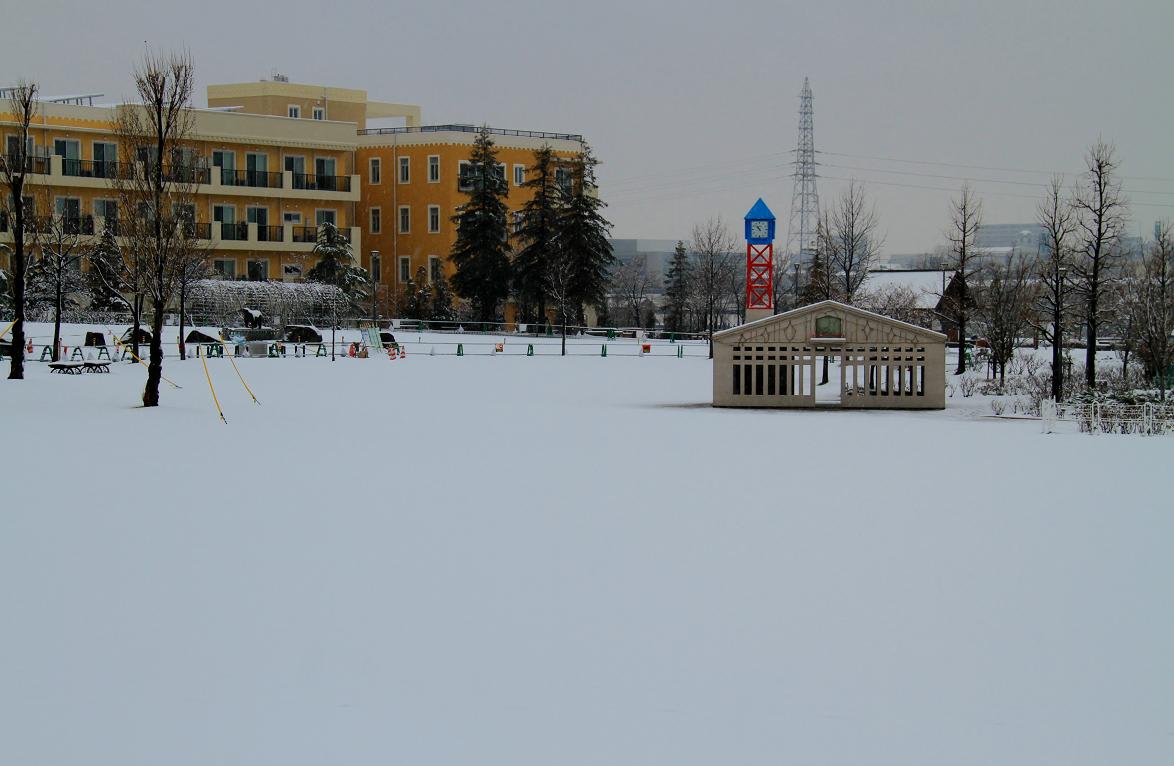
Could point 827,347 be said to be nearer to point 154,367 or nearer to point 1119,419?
point 1119,419

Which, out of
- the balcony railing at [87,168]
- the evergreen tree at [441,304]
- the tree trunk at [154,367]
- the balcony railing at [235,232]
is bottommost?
the tree trunk at [154,367]

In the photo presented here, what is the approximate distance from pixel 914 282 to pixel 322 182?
41.2 meters

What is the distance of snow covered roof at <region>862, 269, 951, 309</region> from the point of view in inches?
3204

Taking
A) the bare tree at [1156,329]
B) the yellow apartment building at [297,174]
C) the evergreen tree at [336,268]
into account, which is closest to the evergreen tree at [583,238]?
the yellow apartment building at [297,174]

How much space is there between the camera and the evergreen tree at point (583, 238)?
6525cm

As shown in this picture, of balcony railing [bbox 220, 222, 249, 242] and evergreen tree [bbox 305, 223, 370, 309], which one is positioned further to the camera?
balcony railing [bbox 220, 222, 249, 242]

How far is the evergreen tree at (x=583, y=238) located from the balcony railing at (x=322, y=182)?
1180 centimetres

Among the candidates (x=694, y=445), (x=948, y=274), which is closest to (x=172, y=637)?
(x=694, y=445)

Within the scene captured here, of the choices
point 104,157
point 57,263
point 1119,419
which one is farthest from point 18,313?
point 104,157

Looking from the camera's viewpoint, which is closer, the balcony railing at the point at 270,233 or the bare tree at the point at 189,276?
the bare tree at the point at 189,276

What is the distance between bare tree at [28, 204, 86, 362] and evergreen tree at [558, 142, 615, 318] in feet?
76.4

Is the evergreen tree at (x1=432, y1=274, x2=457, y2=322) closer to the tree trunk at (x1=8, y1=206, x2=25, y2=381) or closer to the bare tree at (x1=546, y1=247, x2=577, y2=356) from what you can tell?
the bare tree at (x1=546, y1=247, x2=577, y2=356)

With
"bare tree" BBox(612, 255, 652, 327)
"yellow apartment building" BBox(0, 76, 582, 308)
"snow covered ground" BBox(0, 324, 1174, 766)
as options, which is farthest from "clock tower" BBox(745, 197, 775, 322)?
"bare tree" BBox(612, 255, 652, 327)

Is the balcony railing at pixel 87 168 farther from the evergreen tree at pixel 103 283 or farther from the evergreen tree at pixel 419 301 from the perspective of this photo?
the evergreen tree at pixel 419 301
